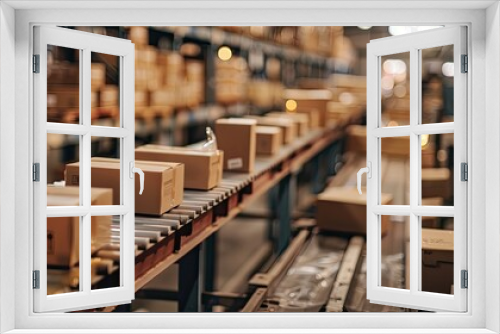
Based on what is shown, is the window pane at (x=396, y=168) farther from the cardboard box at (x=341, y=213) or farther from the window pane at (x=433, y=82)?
the cardboard box at (x=341, y=213)

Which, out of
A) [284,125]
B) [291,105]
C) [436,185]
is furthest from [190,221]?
[291,105]

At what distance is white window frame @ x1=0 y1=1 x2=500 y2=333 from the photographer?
2643 mm

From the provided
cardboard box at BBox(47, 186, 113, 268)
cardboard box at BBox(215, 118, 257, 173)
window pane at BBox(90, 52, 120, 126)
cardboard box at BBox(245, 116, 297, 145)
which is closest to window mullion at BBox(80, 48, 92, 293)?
cardboard box at BBox(47, 186, 113, 268)

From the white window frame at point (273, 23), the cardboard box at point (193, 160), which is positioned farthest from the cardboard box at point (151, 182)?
the white window frame at point (273, 23)

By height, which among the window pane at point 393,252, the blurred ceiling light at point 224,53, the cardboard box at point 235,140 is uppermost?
the blurred ceiling light at point 224,53

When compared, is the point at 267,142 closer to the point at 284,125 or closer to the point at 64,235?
the point at 284,125

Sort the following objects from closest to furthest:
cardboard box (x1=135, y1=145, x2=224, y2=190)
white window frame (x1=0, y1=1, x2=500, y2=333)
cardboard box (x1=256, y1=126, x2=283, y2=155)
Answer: white window frame (x1=0, y1=1, x2=500, y2=333), cardboard box (x1=135, y1=145, x2=224, y2=190), cardboard box (x1=256, y1=126, x2=283, y2=155)

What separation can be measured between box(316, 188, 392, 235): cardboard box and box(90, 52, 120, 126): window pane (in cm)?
181

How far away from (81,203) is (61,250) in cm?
30

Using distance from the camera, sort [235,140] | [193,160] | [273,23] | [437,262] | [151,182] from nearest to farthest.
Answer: [273,23] < [437,262] < [151,182] < [193,160] < [235,140]

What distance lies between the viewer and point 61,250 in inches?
117

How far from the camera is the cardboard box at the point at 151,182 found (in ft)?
11.3

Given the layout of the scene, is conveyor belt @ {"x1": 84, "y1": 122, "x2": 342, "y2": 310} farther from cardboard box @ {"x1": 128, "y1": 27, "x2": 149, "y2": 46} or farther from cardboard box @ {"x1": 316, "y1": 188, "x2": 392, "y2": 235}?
cardboard box @ {"x1": 128, "y1": 27, "x2": 149, "y2": 46}

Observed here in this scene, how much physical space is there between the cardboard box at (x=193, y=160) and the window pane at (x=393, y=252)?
4.10ft
